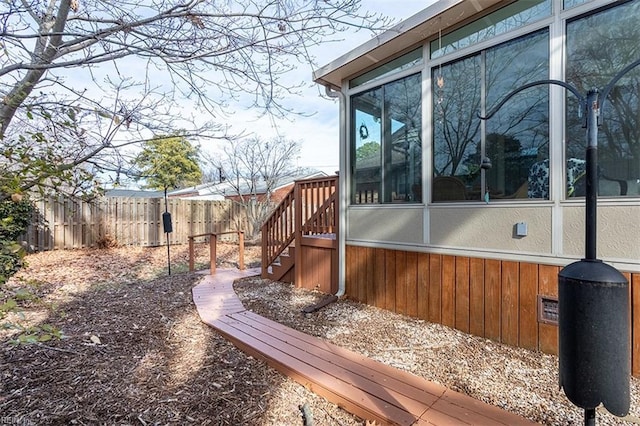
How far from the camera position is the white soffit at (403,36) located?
11.0 ft

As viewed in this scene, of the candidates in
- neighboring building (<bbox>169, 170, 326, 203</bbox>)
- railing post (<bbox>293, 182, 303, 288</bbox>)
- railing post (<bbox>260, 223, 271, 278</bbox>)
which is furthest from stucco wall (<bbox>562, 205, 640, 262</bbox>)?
neighboring building (<bbox>169, 170, 326, 203</bbox>)

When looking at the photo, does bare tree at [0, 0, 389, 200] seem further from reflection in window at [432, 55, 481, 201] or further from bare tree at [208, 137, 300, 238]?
bare tree at [208, 137, 300, 238]

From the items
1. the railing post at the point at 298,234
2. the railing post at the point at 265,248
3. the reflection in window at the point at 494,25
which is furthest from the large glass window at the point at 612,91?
the railing post at the point at 265,248

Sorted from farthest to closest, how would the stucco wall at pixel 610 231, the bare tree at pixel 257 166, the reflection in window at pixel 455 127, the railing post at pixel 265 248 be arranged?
the bare tree at pixel 257 166, the railing post at pixel 265 248, the reflection in window at pixel 455 127, the stucco wall at pixel 610 231

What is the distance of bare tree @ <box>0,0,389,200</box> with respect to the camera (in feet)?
6.91

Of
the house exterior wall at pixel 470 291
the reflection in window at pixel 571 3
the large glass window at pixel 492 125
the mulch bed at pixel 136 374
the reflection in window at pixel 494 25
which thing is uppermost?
the reflection in window at pixel 494 25

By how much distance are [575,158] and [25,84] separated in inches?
165

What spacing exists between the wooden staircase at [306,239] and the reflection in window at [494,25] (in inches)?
90.5

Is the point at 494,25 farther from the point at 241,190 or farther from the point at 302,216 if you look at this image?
the point at 241,190

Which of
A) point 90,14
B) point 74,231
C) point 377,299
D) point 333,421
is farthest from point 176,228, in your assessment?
point 333,421

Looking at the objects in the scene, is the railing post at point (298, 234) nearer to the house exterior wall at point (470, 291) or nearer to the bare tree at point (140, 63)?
the house exterior wall at point (470, 291)

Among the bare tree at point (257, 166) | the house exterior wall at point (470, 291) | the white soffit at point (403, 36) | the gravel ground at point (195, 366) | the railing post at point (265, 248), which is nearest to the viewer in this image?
the gravel ground at point (195, 366)

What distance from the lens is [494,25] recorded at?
3.37m

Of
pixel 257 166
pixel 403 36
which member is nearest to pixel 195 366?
pixel 403 36
